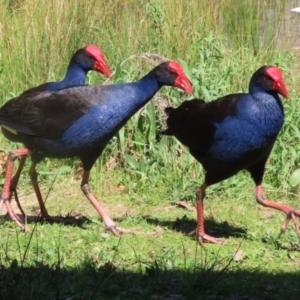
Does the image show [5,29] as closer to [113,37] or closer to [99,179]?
[113,37]

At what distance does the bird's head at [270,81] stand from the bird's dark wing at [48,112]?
1140mm

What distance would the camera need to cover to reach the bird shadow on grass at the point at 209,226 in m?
5.84

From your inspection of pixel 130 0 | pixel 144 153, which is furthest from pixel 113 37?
pixel 144 153

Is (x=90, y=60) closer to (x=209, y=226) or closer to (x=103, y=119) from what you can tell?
(x=103, y=119)

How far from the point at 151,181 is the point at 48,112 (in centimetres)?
149

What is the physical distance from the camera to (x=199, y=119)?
5.61m

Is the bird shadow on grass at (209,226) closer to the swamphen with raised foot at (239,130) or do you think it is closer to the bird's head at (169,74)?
the swamphen with raised foot at (239,130)

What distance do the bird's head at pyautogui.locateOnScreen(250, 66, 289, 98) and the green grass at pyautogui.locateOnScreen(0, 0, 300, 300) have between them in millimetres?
1017

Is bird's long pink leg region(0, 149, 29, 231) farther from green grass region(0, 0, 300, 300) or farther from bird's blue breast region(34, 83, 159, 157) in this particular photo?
bird's blue breast region(34, 83, 159, 157)

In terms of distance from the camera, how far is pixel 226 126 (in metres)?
5.37

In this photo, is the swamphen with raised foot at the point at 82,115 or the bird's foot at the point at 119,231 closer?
the swamphen with raised foot at the point at 82,115

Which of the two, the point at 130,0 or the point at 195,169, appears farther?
the point at 130,0

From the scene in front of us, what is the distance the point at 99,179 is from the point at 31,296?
319 centimetres

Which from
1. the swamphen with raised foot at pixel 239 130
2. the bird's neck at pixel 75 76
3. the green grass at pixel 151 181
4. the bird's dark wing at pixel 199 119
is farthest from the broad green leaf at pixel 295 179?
the bird's neck at pixel 75 76
